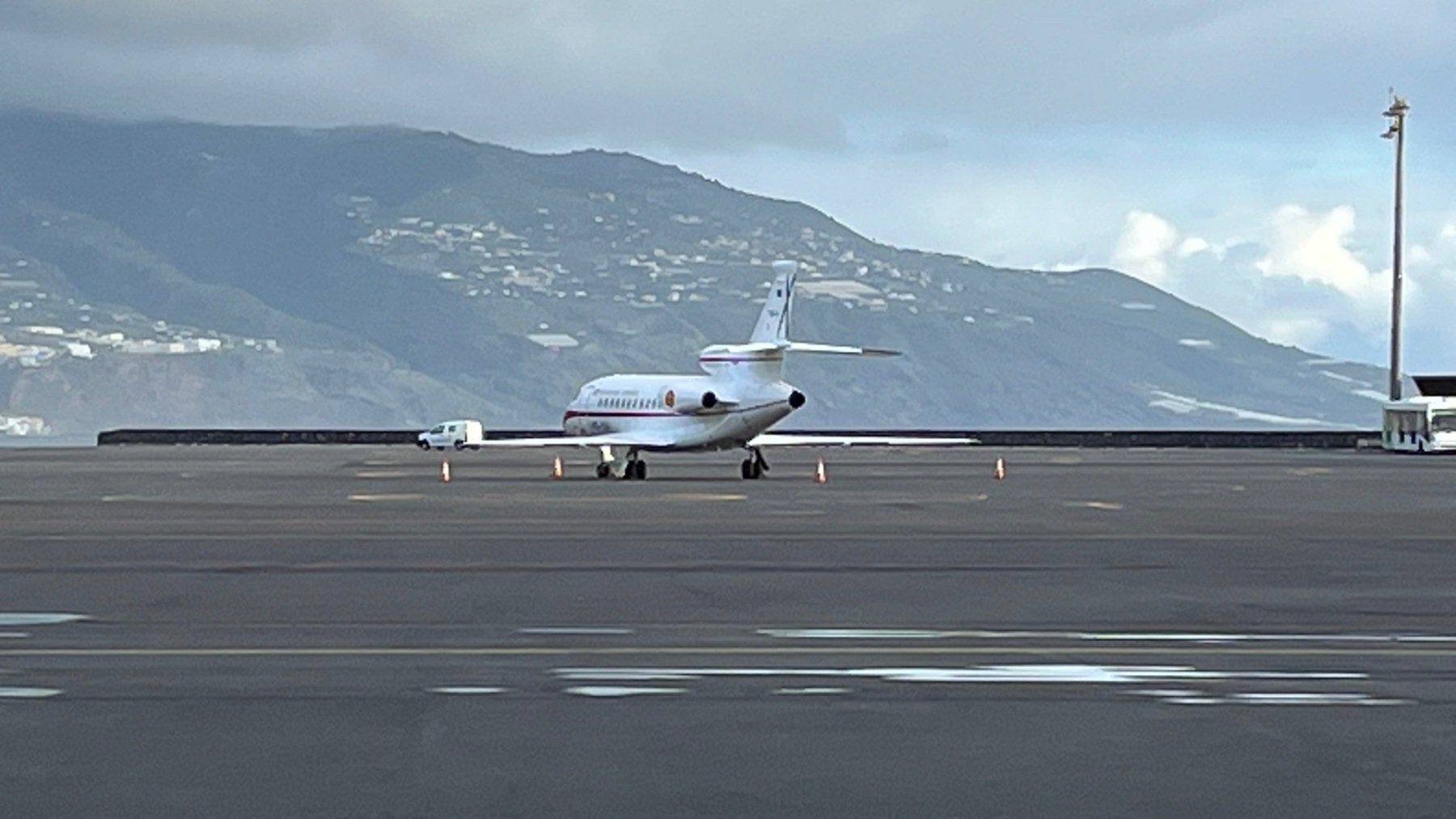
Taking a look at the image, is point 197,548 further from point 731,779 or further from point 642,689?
point 731,779

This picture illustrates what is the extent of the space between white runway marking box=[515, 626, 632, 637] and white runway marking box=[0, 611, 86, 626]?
387cm

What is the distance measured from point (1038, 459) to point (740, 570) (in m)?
71.1

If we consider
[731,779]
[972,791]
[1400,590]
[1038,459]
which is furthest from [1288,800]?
[1038,459]

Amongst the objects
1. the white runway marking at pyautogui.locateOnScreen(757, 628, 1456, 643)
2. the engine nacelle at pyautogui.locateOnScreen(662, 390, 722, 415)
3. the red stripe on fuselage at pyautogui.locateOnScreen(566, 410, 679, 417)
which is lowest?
the white runway marking at pyautogui.locateOnScreen(757, 628, 1456, 643)

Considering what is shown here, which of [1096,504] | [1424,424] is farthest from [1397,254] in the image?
[1096,504]

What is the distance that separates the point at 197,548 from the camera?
3266cm

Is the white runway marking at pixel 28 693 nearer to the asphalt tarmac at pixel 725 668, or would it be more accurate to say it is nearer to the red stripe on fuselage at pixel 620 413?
the asphalt tarmac at pixel 725 668

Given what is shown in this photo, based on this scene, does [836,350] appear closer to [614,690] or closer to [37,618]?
[37,618]

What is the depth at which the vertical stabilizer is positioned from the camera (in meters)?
77.0

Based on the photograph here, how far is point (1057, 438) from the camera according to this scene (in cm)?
13625

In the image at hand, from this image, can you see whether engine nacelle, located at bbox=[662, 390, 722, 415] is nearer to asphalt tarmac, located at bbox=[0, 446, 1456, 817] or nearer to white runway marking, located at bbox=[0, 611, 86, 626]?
asphalt tarmac, located at bbox=[0, 446, 1456, 817]

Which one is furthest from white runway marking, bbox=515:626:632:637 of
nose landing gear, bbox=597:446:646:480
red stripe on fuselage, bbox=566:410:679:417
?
red stripe on fuselage, bbox=566:410:679:417

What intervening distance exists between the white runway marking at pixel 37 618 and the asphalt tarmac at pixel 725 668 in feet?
0.29

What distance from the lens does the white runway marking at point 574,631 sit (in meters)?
20.3
